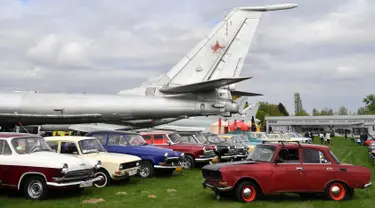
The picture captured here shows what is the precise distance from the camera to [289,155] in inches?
412

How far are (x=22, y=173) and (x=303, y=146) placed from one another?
23.2ft

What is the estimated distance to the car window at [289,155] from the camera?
1038cm

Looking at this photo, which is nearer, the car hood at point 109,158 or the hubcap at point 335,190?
the hubcap at point 335,190

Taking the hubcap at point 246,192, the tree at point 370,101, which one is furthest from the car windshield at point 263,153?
the tree at point 370,101

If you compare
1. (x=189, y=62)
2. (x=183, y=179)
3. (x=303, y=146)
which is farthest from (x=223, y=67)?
(x=303, y=146)

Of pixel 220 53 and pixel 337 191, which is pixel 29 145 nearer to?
pixel 337 191

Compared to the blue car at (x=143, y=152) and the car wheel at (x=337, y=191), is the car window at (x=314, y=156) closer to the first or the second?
the car wheel at (x=337, y=191)

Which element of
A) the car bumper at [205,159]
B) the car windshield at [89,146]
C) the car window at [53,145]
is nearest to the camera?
the car window at [53,145]

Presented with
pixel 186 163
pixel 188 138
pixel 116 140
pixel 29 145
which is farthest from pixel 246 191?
pixel 188 138

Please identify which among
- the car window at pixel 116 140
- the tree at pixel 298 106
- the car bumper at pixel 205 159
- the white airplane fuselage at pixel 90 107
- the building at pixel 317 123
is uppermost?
the tree at pixel 298 106

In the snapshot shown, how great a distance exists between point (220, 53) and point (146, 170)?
11.8m

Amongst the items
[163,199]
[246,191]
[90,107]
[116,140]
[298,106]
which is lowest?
[163,199]

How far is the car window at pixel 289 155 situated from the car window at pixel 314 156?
7.6 inches

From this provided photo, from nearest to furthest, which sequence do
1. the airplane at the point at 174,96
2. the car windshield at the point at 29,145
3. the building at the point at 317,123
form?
the car windshield at the point at 29,145, the airplane at the point at 174,96, the building at the point at 317,123
